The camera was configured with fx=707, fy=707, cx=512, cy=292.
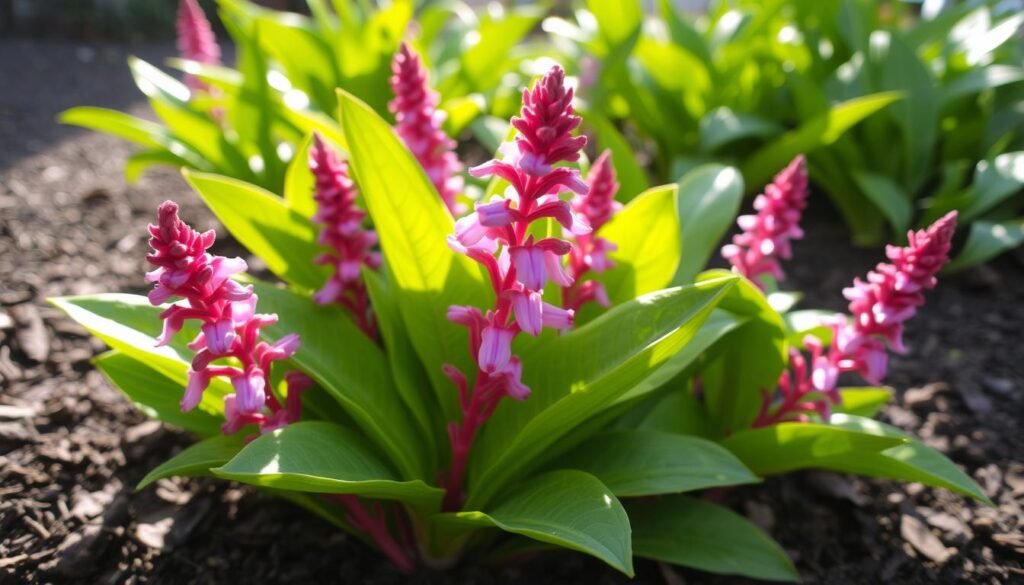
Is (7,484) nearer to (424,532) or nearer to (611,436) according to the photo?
(424,532)

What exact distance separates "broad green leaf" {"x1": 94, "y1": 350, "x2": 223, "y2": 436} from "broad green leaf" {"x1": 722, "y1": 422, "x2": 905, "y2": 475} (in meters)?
1.26

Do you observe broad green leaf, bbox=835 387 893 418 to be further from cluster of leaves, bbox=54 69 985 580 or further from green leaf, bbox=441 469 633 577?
green leaf, bbox=441 469 633 577

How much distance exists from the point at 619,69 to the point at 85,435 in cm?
283

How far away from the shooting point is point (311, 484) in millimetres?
1160

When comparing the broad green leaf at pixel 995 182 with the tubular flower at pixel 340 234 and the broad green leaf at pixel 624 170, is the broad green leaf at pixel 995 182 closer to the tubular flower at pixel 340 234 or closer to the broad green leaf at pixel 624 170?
the broad green leaf at pixel 624 170

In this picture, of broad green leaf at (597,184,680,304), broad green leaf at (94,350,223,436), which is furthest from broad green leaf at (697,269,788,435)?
broad green leaf at (94,350,223,436)

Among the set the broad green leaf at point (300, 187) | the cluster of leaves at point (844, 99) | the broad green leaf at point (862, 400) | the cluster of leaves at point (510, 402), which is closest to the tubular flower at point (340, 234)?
the cluster of leaves at point (510, 402)

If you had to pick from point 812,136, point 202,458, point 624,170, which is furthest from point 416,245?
point 812,136

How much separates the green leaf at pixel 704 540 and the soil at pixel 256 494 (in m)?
0.15

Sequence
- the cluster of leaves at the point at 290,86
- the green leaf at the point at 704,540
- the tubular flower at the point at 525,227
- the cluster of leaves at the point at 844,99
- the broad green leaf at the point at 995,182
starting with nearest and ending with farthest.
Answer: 1. the tubular flower at the point at 525,227
2. the green leaf at the point at 704,540
3. the cluster of leaves at the point at 290,86
4. the broad green leaf at the point at 995,182
5. the cluster of leaves at the point at 844,99

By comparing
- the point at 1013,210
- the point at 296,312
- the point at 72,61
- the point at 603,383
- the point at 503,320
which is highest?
Answer: the point at 503,320

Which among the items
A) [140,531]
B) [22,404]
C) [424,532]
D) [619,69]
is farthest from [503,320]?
[619,69]

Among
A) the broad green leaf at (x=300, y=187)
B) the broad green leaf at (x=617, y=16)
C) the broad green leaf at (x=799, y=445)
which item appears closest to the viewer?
the broad green leaf at (x=799, y=445)

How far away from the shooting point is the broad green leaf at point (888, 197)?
3.21 m
